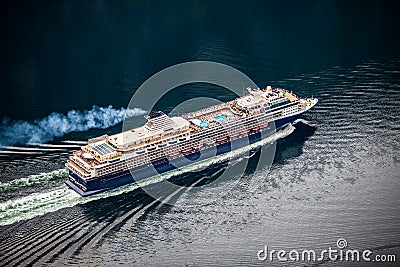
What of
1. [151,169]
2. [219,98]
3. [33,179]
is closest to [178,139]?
[151,169]

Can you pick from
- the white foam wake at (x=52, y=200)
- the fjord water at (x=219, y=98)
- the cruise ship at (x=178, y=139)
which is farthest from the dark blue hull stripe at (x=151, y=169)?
the fjord water at (x=219, y=98)

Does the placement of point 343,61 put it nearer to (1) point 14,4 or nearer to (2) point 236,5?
(2) point 236,5

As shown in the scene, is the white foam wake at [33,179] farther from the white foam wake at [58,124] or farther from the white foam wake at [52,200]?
the white foam wake at [58,124]

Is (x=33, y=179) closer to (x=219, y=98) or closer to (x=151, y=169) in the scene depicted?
(x=151, y=169)

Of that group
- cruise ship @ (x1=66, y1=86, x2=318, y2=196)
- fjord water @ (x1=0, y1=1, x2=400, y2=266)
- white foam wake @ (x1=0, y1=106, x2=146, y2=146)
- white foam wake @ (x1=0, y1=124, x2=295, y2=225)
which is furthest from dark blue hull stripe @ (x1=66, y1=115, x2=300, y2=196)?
white foam wake @ (x1=0, y1=106, x2=146, y2=146)

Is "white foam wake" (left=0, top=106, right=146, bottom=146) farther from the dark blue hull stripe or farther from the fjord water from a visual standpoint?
the dark blue hull stripe

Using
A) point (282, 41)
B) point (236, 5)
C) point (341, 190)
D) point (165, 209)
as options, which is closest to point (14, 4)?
point (236, 5)
